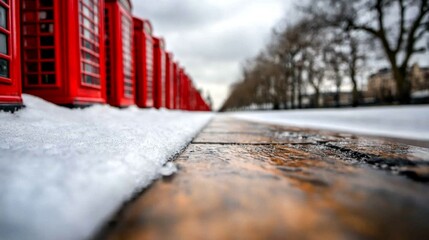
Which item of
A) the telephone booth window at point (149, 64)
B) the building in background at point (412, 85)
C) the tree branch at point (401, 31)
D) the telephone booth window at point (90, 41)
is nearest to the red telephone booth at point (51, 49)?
the telephone booth window at point (90, 41)

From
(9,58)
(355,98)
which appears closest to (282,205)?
(9,58)

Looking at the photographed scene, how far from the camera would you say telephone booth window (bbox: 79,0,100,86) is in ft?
13.9

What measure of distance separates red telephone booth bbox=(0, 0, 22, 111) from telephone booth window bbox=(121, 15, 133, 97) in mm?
3638

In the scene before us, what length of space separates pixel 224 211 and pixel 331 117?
27.9 feet

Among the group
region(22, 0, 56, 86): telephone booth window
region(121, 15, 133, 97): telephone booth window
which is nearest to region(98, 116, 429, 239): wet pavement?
region(22, 0, 56, 86): telephone booth window

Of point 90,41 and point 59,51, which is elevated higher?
point 90,41

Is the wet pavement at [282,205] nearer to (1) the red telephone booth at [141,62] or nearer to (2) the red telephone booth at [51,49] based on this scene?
(2) the red telephone booth at [51,49]

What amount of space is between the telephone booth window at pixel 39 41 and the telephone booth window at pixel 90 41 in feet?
1.54

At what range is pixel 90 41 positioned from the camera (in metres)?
4.53

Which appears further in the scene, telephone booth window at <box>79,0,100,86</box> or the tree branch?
the tree branch

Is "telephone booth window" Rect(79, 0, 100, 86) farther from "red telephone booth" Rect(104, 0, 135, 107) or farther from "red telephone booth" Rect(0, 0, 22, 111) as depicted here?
"red telephone booth" Rect(0, 0, 22, 111)

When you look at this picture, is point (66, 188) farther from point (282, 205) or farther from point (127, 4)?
point (127, 4)

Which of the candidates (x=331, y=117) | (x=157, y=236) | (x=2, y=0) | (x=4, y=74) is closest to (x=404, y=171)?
(x=157, y=236)

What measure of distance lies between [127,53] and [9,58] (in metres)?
4.19
